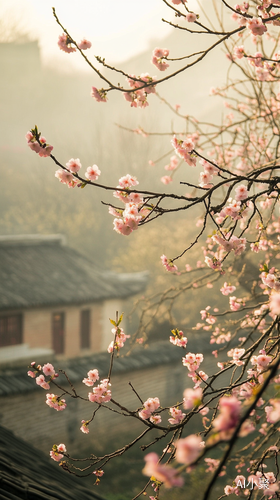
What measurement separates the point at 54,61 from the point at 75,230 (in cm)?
2944

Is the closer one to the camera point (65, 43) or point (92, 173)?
point (92, 173)

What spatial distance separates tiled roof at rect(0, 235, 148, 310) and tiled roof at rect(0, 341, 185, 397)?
7.21 feet

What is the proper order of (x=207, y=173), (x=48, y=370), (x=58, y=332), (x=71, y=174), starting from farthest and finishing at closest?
(x=58, y=332) < (x=48, y=370) < (x=207, y=173) < (x=71, y=174)

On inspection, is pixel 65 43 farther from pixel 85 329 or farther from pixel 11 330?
pixel 85 329

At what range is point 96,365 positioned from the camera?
519 inches

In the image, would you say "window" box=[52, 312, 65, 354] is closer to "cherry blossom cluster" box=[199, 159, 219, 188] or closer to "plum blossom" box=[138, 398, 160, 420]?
"plum blossom" box=[138, 398, 160, 420]

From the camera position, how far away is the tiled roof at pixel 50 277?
46.3 ft

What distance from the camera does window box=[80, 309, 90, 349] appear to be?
16359mm

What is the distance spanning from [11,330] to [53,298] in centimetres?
161

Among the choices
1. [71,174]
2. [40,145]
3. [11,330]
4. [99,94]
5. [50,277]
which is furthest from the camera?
[50,277]

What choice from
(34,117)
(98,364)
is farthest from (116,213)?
(34,117)

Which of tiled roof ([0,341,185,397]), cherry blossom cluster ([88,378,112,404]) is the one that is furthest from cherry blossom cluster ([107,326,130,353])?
tiled roof ([0,341,185,397])

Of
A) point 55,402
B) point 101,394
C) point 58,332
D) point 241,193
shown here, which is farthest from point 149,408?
point 58,332

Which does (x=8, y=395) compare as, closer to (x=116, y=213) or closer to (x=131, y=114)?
(x=116, y=213)
